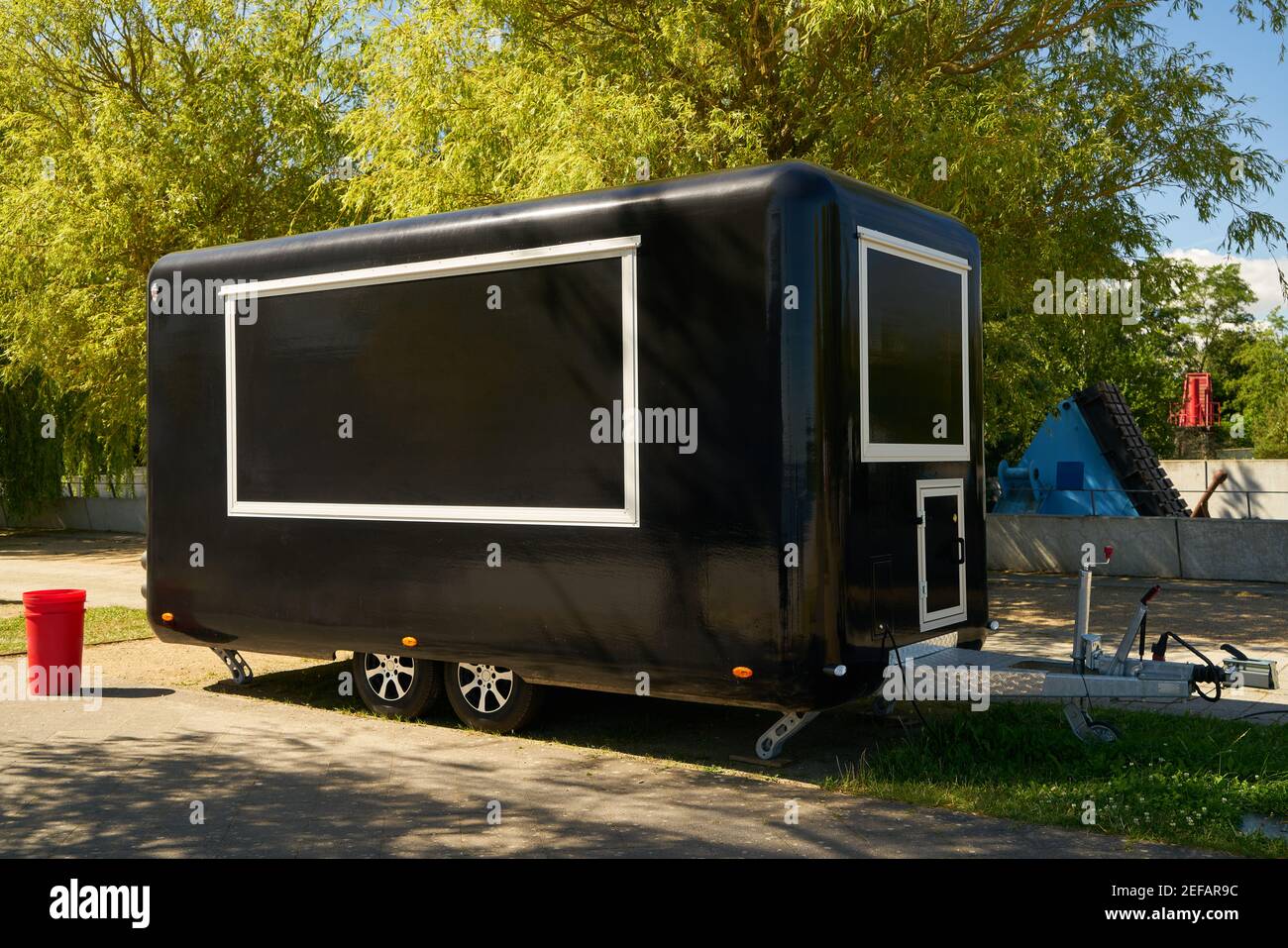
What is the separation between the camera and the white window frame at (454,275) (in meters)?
7.32

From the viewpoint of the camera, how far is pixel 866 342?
7.18m

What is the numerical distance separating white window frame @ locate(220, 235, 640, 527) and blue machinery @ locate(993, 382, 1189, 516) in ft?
39.9

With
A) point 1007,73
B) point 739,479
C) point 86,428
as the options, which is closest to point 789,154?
point 1007,73

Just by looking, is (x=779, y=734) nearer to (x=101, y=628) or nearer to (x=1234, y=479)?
(x=101, y=628)

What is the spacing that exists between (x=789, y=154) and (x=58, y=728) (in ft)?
29.2

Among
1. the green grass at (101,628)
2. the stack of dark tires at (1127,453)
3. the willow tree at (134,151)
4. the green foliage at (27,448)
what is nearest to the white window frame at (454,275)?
the green grass at (101,628)

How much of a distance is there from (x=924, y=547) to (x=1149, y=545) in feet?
34.7

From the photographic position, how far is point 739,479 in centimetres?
688

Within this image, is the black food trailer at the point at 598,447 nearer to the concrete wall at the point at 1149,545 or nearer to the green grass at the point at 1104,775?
the green grass at the point at 1104,775

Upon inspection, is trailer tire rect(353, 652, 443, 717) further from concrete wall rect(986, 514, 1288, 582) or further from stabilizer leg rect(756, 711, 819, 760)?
concrete wall rect(986, 514, 1288, 582)

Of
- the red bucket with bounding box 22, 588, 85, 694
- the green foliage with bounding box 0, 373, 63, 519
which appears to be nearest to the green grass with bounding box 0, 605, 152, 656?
the red bucket with bounding box 22, 588, 85, 694

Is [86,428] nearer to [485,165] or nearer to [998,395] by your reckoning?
[485,165]

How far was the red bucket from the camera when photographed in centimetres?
996

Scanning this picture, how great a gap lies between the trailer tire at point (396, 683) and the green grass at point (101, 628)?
206 inches
